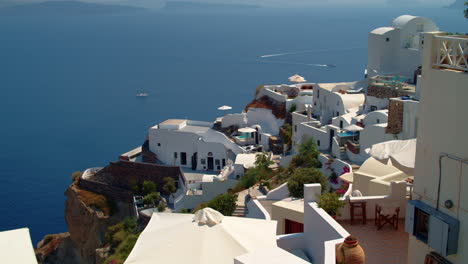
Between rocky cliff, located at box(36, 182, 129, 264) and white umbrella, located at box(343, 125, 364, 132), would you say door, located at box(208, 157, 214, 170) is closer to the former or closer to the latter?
rocky cliff, located at box(36, 182, 129, 264)

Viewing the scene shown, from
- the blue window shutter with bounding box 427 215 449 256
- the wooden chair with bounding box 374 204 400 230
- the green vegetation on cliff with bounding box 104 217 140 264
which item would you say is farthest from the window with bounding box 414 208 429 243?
the green vegetation on cliff with bounding box 104 217 140 264

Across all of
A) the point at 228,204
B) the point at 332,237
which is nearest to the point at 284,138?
the point at 228,204

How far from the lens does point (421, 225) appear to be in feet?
27.3

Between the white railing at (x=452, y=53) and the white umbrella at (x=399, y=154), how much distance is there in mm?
6146

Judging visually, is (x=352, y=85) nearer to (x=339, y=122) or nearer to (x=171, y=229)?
(x=339, y=122)

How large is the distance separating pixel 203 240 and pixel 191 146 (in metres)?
27.0

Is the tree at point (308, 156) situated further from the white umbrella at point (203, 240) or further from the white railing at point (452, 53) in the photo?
the white railing at point (452, 53)

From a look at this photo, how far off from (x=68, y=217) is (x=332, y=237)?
1146 inches

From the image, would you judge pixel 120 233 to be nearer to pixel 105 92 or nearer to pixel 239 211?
pixel 239 211

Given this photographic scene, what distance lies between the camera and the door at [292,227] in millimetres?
12189

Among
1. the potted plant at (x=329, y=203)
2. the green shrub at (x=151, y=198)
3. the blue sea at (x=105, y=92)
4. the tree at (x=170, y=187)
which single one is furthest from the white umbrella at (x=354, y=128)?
the blue sea at (x=105, y=92)

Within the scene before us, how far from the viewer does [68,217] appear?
3456cm

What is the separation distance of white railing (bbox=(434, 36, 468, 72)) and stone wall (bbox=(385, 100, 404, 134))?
14.8 metres

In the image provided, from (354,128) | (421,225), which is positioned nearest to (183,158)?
(354,128)
